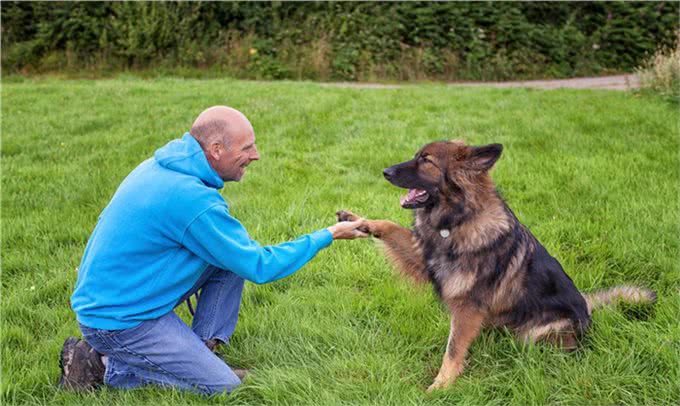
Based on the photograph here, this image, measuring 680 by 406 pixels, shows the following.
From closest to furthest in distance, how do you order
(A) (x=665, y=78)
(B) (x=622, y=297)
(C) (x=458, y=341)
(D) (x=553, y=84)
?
1. (C) (x=458, y=341)
2. (B) (x=622, y=297)
3. (A) (x=665, y=78)
4. (D) (x=553, y=84)

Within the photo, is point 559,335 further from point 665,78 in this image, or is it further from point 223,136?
point 665,78

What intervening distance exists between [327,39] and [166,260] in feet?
40.5

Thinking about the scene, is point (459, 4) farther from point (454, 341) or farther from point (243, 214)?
point (454, 341)

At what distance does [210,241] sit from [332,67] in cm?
1189

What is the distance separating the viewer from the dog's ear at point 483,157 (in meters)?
3.16

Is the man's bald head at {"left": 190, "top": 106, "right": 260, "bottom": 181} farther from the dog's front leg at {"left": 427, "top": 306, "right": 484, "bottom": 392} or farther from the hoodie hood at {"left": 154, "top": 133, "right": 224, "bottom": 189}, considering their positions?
the dog's front leg at {"left": 427, "top": 306, "right": 484, "bottom": 392}

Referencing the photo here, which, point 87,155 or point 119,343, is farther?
point 87,155

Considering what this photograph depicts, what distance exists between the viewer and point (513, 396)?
9.80 ft

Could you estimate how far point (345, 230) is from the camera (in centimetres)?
326

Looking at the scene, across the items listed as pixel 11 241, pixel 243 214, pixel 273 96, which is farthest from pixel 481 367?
pixel 273 96

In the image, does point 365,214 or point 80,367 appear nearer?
point 80,367

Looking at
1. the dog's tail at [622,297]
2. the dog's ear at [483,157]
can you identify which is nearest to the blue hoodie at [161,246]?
the dog's ear at [483,157]

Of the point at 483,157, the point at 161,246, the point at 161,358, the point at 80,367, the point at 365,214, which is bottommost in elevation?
the point at 365,214

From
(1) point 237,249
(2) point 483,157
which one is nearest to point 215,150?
(1) point 237,249
